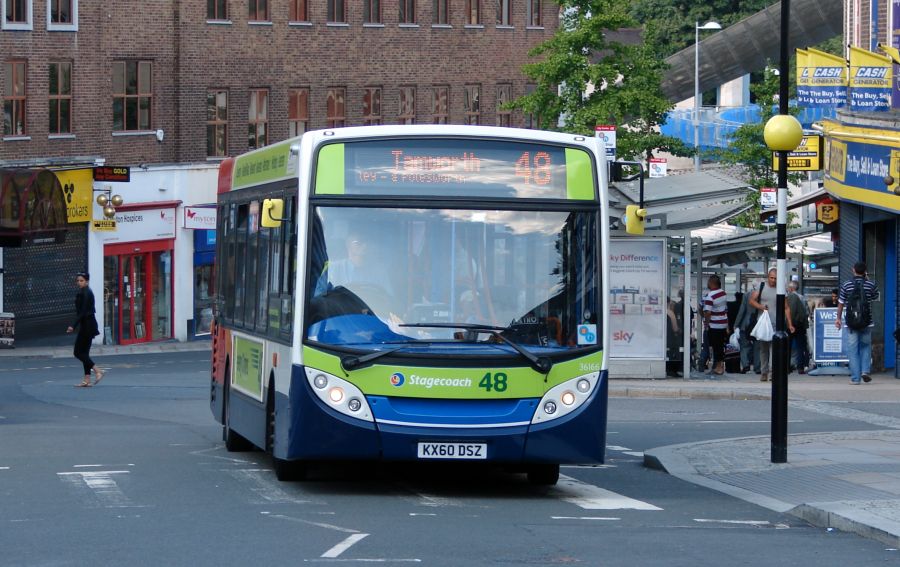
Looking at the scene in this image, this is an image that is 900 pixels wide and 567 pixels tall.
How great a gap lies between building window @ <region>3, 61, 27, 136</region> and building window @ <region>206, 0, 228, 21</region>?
25.1ft

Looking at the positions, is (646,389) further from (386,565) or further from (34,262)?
(34,262)

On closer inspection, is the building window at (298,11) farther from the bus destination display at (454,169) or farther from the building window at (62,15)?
the bus destination display at (454,169)

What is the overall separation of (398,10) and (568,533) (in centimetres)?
4552

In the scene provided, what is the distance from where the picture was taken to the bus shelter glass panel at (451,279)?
12.8 meters

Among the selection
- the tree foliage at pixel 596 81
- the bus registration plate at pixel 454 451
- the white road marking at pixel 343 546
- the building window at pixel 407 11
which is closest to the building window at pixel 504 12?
the building window at pixel 407 11

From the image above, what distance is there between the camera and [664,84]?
182 ft

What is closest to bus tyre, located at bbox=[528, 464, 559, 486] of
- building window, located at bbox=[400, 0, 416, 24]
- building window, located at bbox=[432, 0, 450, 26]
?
building window, located at bbox=[400, 0, 416, 24]

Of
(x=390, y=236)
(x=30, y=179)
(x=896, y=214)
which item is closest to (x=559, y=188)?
(x=390, y=236)

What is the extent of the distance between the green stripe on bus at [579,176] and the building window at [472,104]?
149ft

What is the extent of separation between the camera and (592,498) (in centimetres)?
1355

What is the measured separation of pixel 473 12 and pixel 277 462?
4533 centimetres

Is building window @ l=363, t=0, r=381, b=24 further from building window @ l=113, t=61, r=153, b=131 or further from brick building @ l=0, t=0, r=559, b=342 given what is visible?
building window @ l=113, t=61, r=153, b=131

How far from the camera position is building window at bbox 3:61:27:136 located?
42969mm

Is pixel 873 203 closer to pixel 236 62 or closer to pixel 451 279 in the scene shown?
pixel 451 279
